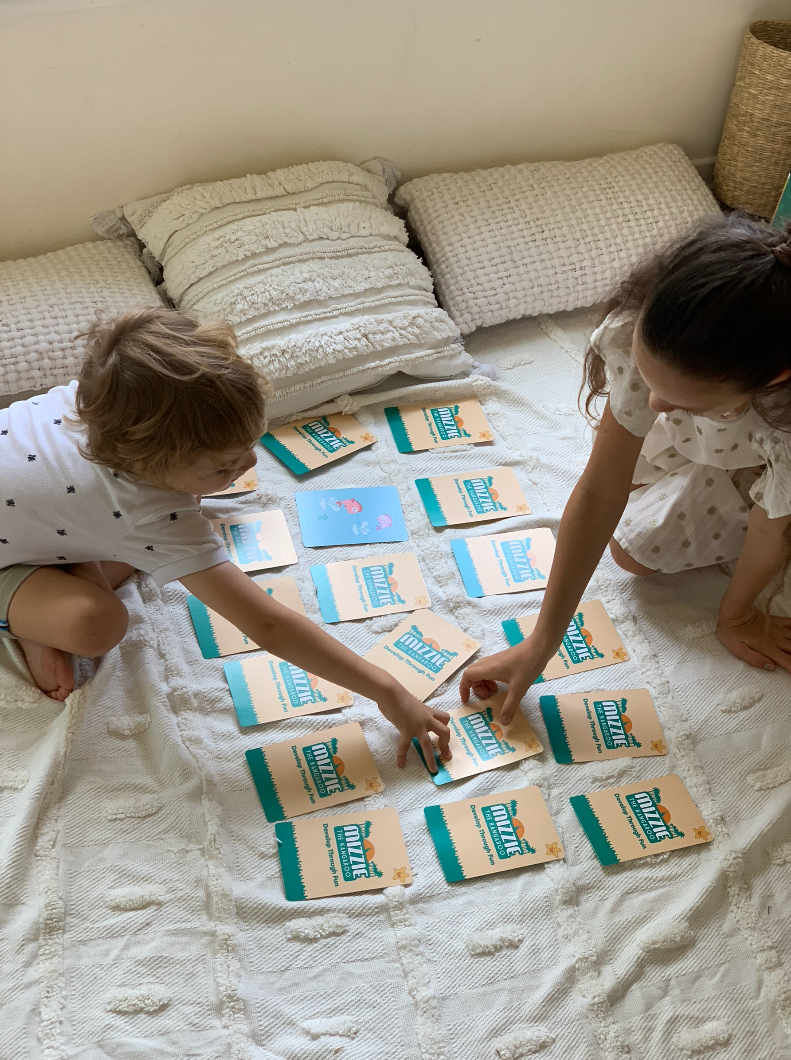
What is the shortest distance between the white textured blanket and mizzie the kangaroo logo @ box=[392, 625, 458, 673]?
7cm

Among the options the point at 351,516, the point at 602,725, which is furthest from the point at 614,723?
the point at 351,516

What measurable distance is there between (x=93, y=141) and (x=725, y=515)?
130 cm

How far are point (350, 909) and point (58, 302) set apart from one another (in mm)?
1128

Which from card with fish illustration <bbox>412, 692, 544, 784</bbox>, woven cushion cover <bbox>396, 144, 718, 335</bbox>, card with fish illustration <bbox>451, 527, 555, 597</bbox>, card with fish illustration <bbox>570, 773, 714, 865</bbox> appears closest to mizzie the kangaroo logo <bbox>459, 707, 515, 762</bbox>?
card with fish illustration <bbox>412, 692, 544, 784</bbox>

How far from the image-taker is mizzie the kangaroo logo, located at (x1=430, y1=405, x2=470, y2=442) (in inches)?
63.8

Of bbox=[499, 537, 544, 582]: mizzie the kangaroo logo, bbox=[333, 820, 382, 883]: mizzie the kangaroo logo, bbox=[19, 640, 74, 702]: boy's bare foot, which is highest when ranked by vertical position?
bbox=[19, 640, 74, 702]: boy's bare foot

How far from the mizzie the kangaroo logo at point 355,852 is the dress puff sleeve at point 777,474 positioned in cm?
65

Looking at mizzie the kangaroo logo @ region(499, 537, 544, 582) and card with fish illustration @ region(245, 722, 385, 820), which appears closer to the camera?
card with fish illustration @ region(245, 722, 385, 820)

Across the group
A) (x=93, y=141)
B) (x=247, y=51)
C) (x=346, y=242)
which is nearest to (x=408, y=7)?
(x=247, y=51)

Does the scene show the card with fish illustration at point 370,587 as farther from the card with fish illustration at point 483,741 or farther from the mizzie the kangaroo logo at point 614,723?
the mizzie the kangaroo logo at point 614,723

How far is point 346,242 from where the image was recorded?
1688mm

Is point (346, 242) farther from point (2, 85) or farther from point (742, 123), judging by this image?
point (742, 123)

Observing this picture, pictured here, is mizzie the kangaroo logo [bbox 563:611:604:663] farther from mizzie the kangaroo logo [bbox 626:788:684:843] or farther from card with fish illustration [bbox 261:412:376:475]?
card with fish illustration [bbox 261:412:376:475]

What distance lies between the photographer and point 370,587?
1389 millimetres
